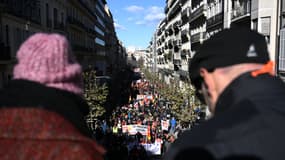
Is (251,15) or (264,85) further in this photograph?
(251,15)

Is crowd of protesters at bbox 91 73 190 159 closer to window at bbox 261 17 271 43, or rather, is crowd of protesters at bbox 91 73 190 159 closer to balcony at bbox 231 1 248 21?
window at bbox 261 17 271 43

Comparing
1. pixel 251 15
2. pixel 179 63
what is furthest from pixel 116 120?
pixel 179 63

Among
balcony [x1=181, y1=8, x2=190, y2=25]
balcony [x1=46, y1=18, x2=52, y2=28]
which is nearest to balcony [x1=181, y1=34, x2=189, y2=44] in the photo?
balcony [x1=181, y1=8, x2=190, y2=25]

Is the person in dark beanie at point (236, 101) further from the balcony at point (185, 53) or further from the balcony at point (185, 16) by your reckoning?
the balcony at point (185, 16)

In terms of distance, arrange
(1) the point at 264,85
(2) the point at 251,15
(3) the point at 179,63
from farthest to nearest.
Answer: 1. (3) the point at 179,63
2. (2) the point at 251,15
3. (1) the point at 264,85

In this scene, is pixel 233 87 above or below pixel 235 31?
below

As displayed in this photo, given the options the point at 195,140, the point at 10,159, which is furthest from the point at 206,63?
the point at 10,159

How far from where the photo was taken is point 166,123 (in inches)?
1025

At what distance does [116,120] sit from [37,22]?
9.21 meters

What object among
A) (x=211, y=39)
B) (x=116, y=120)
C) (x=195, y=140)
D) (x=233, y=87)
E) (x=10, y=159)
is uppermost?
(x=211, y=39)

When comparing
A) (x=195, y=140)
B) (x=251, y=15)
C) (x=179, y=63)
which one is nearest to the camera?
(x=195, y=140)

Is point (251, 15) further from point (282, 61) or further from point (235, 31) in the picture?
point (235, 31)

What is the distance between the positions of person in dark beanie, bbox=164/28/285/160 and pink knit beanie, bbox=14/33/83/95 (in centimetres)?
64

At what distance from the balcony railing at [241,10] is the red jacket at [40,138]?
23991mm
